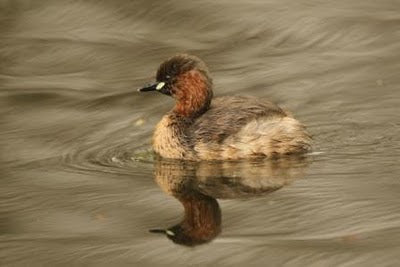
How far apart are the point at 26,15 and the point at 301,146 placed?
18.0 ft

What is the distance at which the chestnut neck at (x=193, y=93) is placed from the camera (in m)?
9.63

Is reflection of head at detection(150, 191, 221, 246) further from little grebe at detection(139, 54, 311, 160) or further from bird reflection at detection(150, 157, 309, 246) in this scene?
little grebe at detection(139, 54, 311, 160)

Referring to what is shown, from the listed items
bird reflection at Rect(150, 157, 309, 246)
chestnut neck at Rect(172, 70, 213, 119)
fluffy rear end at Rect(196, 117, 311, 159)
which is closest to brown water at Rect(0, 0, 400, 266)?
bird reflection at Rect(150, 157, 309, 246)

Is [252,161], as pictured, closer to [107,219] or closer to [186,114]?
[186,114]

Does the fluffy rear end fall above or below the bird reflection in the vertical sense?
above

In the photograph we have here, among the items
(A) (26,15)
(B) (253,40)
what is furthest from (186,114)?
(A) (26,15)

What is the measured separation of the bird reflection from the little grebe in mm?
101

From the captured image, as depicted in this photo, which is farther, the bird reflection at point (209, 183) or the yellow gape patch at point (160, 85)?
the yellow gape patch at point (160, 85)

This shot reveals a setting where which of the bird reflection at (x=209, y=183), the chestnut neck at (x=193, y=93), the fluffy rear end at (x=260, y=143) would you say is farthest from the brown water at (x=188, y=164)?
the chestnut neck at (x=193, y=93)

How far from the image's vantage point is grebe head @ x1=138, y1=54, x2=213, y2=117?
9641mm

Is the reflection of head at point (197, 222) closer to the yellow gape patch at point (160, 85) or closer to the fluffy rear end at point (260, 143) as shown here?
the fluffy rear end at point (260, 143)

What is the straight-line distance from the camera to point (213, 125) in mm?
9406

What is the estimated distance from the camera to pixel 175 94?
9.80m

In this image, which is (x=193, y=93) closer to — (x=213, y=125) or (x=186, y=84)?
(x=186, y=84)
